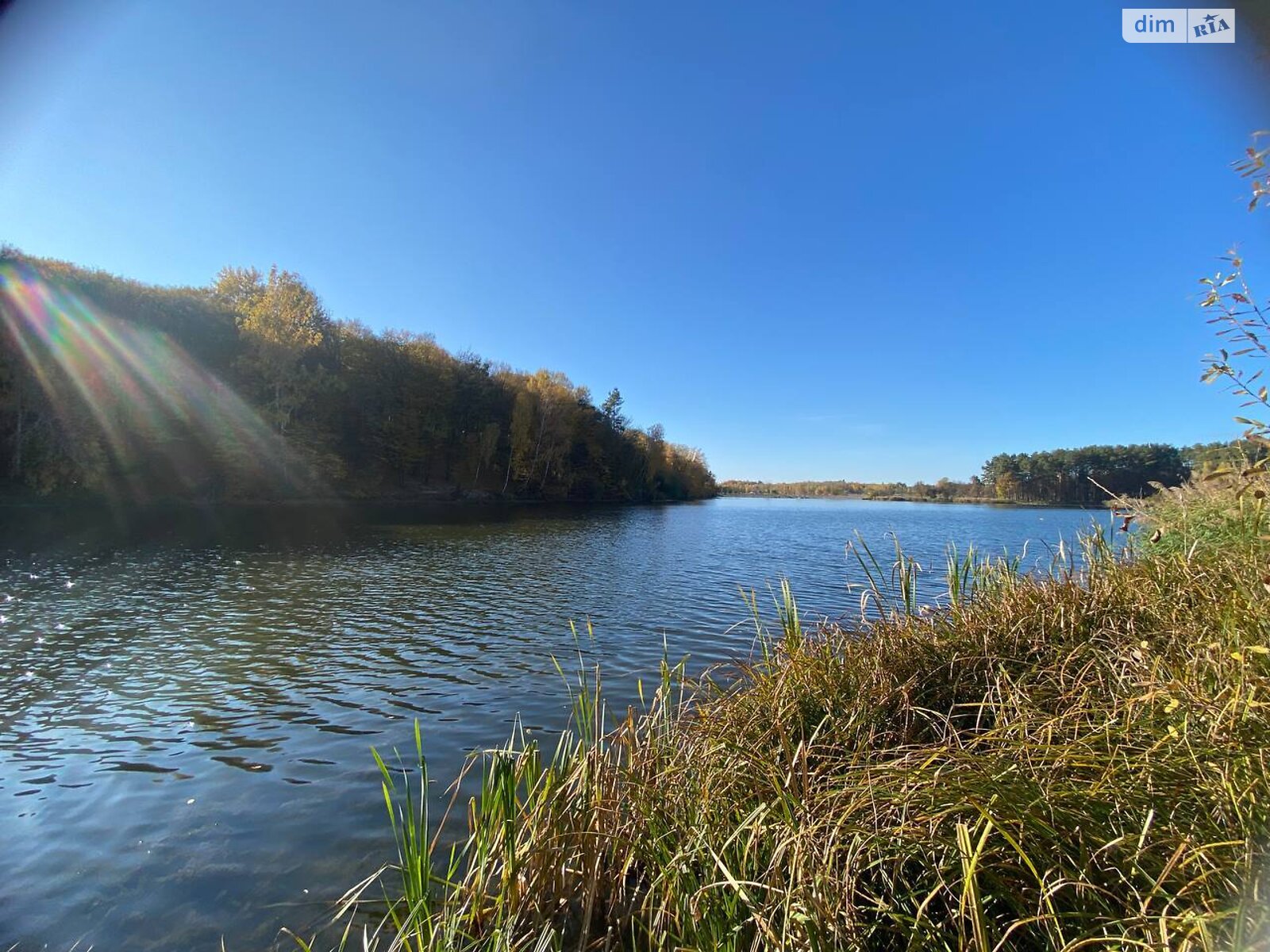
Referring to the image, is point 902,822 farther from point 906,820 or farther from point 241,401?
point 241,401

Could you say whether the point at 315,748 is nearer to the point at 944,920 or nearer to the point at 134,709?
the point at 134,709

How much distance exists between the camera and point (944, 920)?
237cm

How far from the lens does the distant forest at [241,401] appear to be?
30469 mm

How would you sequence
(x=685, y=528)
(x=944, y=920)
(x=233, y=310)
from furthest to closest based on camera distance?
1. (x=233, y=310)
2. (x=685, y=528)
3. (x=944, y=920)

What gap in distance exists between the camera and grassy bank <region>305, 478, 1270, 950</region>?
2088 mm

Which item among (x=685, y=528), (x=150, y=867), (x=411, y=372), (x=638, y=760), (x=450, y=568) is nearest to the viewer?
(x=638, y=760)

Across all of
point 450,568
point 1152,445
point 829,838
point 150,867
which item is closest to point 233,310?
point 450,568

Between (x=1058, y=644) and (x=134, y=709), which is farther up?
(x=1058, y=644)

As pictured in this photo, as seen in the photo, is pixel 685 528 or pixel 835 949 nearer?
pixel 835 949

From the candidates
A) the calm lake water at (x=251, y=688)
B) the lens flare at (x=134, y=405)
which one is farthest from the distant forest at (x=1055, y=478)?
the lens flare at (x=134, y=405)

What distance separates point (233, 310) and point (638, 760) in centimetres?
5443

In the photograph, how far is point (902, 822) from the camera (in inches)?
96.7

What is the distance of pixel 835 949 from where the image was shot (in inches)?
82.8

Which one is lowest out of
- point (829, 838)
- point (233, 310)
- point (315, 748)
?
point (315, 748)
